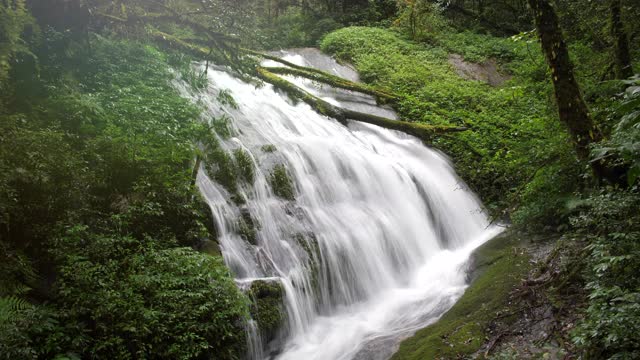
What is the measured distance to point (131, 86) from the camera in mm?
9008

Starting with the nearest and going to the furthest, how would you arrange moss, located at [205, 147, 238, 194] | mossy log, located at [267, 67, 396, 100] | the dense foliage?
the dense foliage < moss, located at [205, 147, 238, 194] < mossy log, located at [267, 67, 396, 100]

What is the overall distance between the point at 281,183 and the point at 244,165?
0.79 meters

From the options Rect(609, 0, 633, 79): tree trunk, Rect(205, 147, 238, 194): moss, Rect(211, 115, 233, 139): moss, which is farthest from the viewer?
Rect(211, 115, 233, 139): moss

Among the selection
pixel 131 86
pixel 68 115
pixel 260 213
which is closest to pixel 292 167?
pixel 260 213

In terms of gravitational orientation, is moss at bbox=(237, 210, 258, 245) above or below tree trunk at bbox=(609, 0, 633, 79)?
below

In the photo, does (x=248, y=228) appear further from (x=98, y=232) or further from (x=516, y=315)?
(x=516, y=315)

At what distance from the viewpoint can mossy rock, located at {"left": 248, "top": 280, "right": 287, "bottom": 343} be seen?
6.23m

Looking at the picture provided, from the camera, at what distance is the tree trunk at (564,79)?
5.72 m

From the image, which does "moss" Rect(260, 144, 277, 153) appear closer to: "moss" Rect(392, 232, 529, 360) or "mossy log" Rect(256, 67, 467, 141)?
"mossy log" Rect(256, 67, 467, 141)

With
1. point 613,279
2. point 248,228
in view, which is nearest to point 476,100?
point 248,228

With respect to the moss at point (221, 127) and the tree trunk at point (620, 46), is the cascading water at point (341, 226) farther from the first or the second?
the tree trunk at point (620, 46)

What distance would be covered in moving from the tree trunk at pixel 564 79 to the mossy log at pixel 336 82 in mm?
8990

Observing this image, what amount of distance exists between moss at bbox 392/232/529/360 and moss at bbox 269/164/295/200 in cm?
368

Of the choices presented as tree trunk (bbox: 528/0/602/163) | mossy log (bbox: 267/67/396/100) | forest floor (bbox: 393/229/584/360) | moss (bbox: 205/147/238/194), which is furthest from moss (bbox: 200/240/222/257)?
mossy log (bbox: 267/67/396/100)
